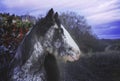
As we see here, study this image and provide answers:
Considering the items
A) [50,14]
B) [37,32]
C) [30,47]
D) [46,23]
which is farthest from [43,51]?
[50,14]

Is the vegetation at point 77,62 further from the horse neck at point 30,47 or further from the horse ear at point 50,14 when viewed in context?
the horse ear at point 50,14

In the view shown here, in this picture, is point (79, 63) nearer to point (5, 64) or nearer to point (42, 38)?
point (42, 38)

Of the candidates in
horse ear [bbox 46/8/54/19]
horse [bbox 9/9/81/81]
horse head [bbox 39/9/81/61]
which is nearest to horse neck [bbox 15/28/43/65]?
horse [bbox 9/9/81/81]

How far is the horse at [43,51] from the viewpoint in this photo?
720 cm

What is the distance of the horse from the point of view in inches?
283

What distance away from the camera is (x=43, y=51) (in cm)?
727

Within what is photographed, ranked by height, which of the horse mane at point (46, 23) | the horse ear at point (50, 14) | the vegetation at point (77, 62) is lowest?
the vegetation at point (77, 62)

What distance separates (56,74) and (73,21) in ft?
28.2

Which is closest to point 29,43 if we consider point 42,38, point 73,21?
point 42,38

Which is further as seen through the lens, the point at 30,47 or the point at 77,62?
the point at 77,62

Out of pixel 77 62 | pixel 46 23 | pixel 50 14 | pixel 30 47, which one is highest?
pixel 50 14

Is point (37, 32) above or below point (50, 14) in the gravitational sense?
below

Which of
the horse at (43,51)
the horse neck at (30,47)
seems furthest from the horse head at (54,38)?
the horse neck at (30,47)

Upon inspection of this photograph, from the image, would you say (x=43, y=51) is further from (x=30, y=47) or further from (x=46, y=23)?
(x=46, y=23)
